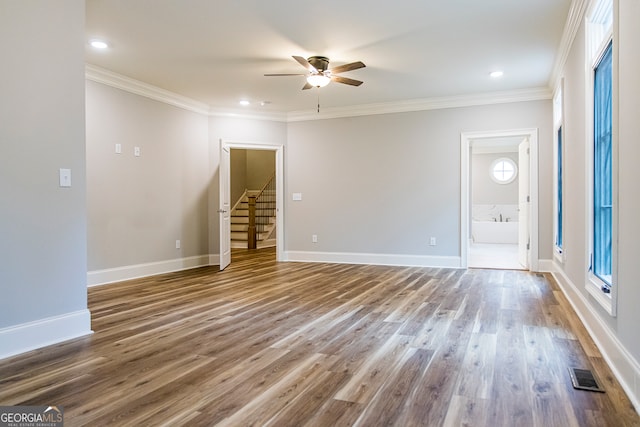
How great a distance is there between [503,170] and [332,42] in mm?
9238

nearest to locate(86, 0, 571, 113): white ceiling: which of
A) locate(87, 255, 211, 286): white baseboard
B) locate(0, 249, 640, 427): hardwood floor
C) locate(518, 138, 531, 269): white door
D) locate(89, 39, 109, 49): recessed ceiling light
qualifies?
locate(89, 39, 109, 49): recessed ceiling light

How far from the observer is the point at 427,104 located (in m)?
6.27

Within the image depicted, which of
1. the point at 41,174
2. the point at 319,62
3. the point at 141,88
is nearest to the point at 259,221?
the point at 141,88

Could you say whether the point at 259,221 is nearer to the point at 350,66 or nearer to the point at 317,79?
the point at 317,79

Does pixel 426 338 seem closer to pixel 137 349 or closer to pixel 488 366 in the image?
pixel 488 366

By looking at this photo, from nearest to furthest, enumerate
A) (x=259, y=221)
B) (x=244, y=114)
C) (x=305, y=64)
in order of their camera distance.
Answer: (x=305, y=64) < (x=244, y=114) < (x=259, y=221)

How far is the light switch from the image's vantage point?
9.22 ft

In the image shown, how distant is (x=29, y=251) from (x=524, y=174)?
6227mm

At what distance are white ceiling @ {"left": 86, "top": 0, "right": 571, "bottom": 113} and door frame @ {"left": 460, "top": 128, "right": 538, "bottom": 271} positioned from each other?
63 cm

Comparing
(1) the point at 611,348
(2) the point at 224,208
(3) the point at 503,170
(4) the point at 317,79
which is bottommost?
(1) the point at 611,348

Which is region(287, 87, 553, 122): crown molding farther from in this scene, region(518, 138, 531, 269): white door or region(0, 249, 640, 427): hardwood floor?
region(0, 249, 640, 427): hardwood floor

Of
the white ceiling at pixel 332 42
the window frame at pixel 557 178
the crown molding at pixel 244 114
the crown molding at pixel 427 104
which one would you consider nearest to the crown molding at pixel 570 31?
the white ceiling at pixel 332 42

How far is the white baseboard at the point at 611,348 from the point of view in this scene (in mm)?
1871

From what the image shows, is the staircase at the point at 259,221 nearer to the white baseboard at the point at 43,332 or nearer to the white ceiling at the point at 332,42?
the white ceiling at the point at 332,42
